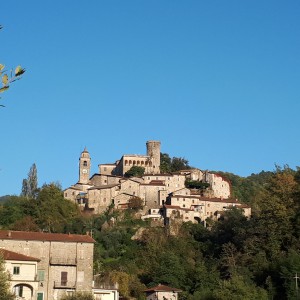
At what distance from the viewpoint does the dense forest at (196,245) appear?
59.2m

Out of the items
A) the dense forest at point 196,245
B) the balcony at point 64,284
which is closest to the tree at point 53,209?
the dense forest at point 196,245

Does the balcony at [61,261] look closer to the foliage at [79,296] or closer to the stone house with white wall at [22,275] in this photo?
the stone house with white wall at [22,275]

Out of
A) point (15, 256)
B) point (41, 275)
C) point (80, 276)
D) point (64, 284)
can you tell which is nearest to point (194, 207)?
point (80, 276)

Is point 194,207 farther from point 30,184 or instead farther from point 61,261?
point 61,261

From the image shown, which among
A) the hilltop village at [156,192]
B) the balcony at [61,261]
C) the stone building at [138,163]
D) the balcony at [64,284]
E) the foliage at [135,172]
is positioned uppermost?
the stone building at [138,163]

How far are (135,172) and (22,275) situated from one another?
6122 centimetres

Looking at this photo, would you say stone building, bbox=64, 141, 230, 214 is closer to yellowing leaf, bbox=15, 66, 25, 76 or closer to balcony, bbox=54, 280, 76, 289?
balcony, bbox=54, 280, 76, 289

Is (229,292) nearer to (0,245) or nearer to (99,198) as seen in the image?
(0,245)

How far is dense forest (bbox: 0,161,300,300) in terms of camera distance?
194ft

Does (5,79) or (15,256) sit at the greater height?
(15,256)

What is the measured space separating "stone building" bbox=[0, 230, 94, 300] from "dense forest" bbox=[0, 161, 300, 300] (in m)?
10.7

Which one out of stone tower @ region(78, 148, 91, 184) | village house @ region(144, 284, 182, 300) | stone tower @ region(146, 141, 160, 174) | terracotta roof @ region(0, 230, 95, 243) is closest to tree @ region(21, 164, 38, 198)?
stone tower @ region(78, 148, 91, 184)

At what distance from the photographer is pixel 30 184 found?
105688mm

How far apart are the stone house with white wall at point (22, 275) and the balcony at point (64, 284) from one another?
2.47 metres
